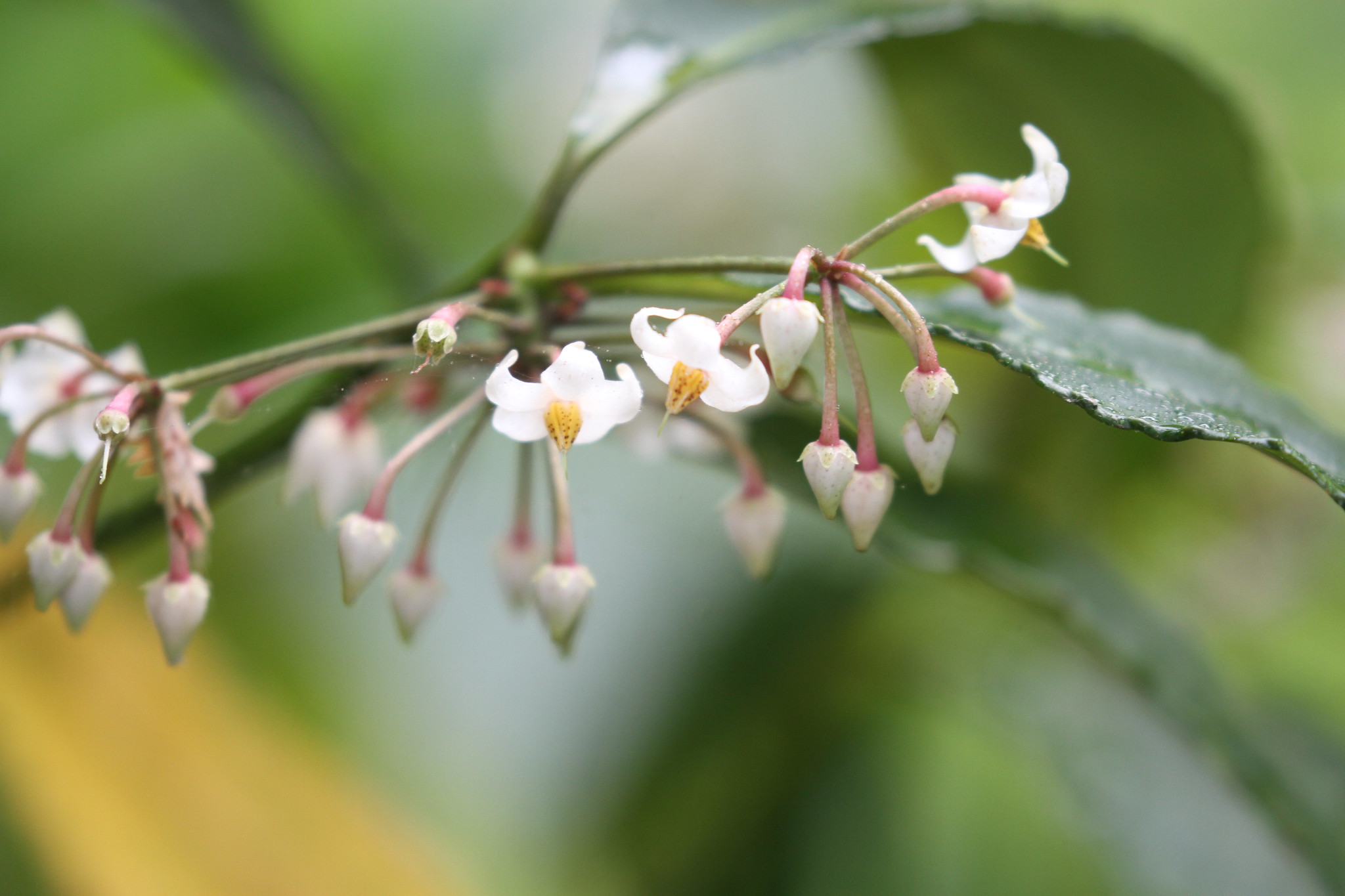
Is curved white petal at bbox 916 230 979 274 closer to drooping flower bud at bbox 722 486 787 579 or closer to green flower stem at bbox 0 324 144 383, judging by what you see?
drooping flower bud at bbox 722 486 787 579

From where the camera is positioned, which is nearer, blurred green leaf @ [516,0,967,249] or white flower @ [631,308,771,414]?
white flower @ [631,308,771,414]

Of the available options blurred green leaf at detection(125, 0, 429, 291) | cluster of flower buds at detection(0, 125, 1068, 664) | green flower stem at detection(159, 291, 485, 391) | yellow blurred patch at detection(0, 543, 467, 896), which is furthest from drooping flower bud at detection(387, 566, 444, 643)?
yellow blurred patch at detection(0, 543, 467, 896)

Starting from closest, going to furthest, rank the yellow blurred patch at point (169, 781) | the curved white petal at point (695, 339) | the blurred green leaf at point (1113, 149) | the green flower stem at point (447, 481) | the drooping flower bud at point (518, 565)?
the curved white petal at point (695, 339) < the green flower stem at point (447, 481) < the drooping flower bud at point (518, 565) < the blurred green leaf at point (1113, 149) < the yellow blurred patch at point (169, 781)

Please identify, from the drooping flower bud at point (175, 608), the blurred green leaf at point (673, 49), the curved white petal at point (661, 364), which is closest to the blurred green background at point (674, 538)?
the blurred green leaf at point (673, 49)

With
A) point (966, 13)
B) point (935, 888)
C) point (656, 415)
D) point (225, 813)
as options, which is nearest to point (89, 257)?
point (225, 813)

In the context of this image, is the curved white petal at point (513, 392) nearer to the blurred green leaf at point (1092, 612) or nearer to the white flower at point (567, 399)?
the white flower at point (567, 399)

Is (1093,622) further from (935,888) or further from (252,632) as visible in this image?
A: (252,632)
